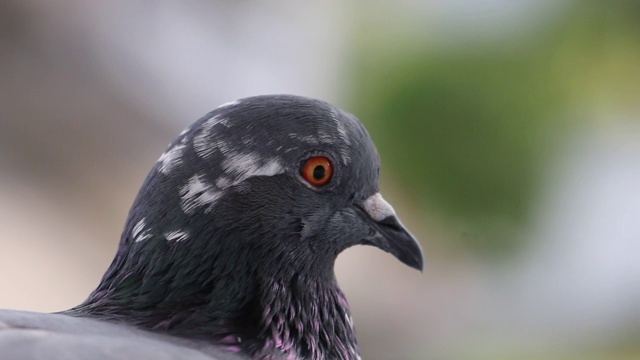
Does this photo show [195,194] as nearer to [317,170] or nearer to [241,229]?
[241,229]

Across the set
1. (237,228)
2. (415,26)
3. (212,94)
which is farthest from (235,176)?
(212,94)

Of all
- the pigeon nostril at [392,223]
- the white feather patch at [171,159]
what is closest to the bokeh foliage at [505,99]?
the pigeon nostril at [392,223]

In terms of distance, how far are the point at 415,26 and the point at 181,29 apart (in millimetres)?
2859

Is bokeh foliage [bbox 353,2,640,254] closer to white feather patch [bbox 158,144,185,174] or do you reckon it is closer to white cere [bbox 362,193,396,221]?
white cere [bbox 362,193,396,221]

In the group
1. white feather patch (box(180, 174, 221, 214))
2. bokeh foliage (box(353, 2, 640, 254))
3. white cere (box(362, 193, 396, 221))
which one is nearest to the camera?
white feather patch (box(180, 174, 221, 214))

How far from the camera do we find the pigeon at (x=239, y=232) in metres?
2.43

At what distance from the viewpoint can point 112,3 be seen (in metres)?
9.36

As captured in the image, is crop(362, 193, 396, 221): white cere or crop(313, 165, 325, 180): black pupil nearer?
crop(313, 165, 325, 180): black pupil

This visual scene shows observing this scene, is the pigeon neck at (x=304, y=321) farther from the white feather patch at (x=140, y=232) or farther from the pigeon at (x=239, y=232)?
the white feather patch at (x=140, y=232)

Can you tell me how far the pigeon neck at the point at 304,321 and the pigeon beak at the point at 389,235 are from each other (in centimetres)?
18

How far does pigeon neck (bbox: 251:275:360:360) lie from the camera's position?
8.09 ft

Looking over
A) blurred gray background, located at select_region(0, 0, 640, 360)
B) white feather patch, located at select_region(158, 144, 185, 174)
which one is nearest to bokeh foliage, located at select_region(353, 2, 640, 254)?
blurred gray background, located at select_region(0, 0, 640, 360)

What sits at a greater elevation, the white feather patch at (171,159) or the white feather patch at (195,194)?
the white feather patch at (171,159)

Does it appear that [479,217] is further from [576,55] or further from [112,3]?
[112,3]
